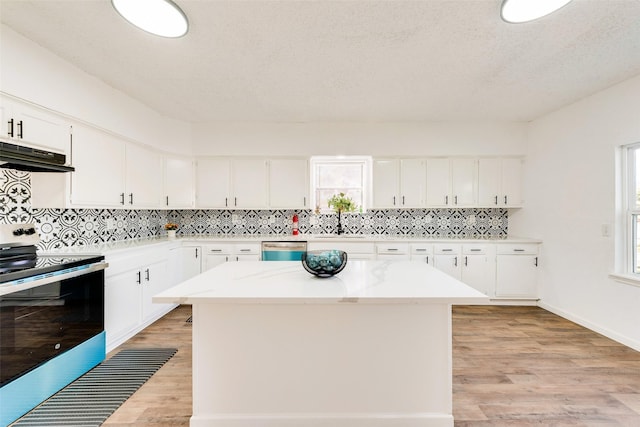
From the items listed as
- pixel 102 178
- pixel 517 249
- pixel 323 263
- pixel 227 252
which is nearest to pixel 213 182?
pixel 227 252

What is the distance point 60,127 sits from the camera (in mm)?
2412

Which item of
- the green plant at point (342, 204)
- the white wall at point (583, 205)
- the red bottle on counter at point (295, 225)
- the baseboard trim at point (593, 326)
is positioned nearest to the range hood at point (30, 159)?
the red bottle on counter at point (295, 225)

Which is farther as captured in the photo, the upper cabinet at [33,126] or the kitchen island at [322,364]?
the upper cabinet at [33,126]

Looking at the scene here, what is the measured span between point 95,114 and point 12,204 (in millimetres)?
1035

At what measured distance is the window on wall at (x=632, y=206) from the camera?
2867mm

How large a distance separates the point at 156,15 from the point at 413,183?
139 inches

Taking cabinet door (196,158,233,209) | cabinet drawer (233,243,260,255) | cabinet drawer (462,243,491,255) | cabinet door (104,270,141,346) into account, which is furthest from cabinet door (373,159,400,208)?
cabinet door (104,270,141,346)

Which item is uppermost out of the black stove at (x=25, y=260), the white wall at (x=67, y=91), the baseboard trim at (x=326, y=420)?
the white wall at (x=67, y=91)

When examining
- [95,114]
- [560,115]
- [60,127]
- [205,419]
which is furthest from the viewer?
[560,115]

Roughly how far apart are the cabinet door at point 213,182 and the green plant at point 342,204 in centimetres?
152

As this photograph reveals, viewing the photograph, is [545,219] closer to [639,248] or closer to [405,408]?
[639,248]

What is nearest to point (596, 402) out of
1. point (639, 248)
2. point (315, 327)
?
point (639, 248)

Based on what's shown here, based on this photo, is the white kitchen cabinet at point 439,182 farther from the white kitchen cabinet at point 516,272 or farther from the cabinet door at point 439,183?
the white kitchen cabinet at point 516,272

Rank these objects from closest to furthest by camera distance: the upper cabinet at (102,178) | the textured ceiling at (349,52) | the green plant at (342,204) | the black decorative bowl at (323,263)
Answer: the black decorative bowl at (323,263) < the textured ceiling at (349,52) < the upper cabinet at (102,178) < the green plant at (342,204)
